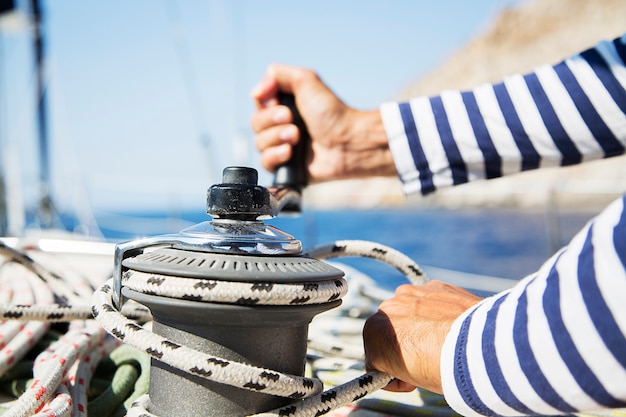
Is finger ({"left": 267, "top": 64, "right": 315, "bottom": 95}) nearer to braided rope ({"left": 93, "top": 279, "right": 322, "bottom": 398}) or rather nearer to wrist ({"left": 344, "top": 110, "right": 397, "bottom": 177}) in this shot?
wrist ({"left": 344, "top": 110, "right": 397, "bottom": 177})

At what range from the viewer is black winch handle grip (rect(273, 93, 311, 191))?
2.95 ft

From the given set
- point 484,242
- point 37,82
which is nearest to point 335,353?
point 37,82

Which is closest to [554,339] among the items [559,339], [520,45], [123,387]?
[559,339]

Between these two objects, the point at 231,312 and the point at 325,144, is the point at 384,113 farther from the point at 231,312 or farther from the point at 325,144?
the point at 231,312

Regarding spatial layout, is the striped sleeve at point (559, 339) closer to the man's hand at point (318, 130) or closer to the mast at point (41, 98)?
the man's hand at point (318, 130)

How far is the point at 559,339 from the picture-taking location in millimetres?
357

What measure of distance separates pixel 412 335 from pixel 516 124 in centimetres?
49

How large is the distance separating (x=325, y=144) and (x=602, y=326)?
2.12 feet

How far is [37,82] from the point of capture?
3.73 metres

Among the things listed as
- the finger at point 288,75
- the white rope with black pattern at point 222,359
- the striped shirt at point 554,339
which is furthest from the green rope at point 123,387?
the finger at point 288,75

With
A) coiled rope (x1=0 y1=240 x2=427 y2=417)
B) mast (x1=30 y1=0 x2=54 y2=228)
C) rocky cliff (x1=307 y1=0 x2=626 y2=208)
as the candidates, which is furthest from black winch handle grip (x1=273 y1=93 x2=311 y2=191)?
rocky cliff (x1=307 y1=0 x2=626 y2=208)

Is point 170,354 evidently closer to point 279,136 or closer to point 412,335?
point 412,335

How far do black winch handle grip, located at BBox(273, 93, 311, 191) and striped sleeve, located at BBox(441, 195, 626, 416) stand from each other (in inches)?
19.5

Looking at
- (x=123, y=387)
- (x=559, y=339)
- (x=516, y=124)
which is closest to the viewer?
(x=559, y=339)
